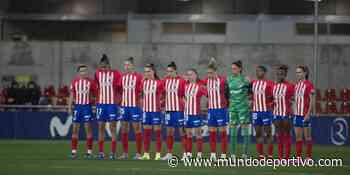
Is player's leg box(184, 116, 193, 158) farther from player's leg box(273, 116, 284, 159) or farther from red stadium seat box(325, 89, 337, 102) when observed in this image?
red stadium seat box(325, 89, 337, 102)

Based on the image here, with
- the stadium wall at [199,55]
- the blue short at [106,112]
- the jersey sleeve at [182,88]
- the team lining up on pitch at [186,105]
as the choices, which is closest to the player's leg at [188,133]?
the team lining up on pitch at [186,105]

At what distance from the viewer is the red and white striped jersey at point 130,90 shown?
28.0m

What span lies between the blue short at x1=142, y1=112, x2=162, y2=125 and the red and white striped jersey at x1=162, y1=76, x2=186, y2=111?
12.3 inches

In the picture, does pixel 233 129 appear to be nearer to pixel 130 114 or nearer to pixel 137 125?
pixel 137 125

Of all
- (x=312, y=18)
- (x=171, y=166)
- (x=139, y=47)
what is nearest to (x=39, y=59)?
(x=139, y=47)

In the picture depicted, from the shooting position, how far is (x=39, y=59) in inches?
1860

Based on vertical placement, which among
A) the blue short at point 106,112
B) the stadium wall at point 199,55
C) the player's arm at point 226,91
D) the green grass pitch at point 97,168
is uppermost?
the stadium wall at point 199,55

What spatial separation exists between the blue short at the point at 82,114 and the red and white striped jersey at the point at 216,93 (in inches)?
128

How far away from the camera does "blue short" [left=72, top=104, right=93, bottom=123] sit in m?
27.9

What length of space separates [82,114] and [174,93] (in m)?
2.52

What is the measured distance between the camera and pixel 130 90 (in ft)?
91.7

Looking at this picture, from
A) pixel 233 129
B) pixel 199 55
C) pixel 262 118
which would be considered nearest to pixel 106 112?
pixel 233 129

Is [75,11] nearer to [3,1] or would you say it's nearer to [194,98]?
[3,1]

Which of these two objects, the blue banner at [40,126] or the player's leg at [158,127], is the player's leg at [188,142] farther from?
the blue banner at [40,126]
